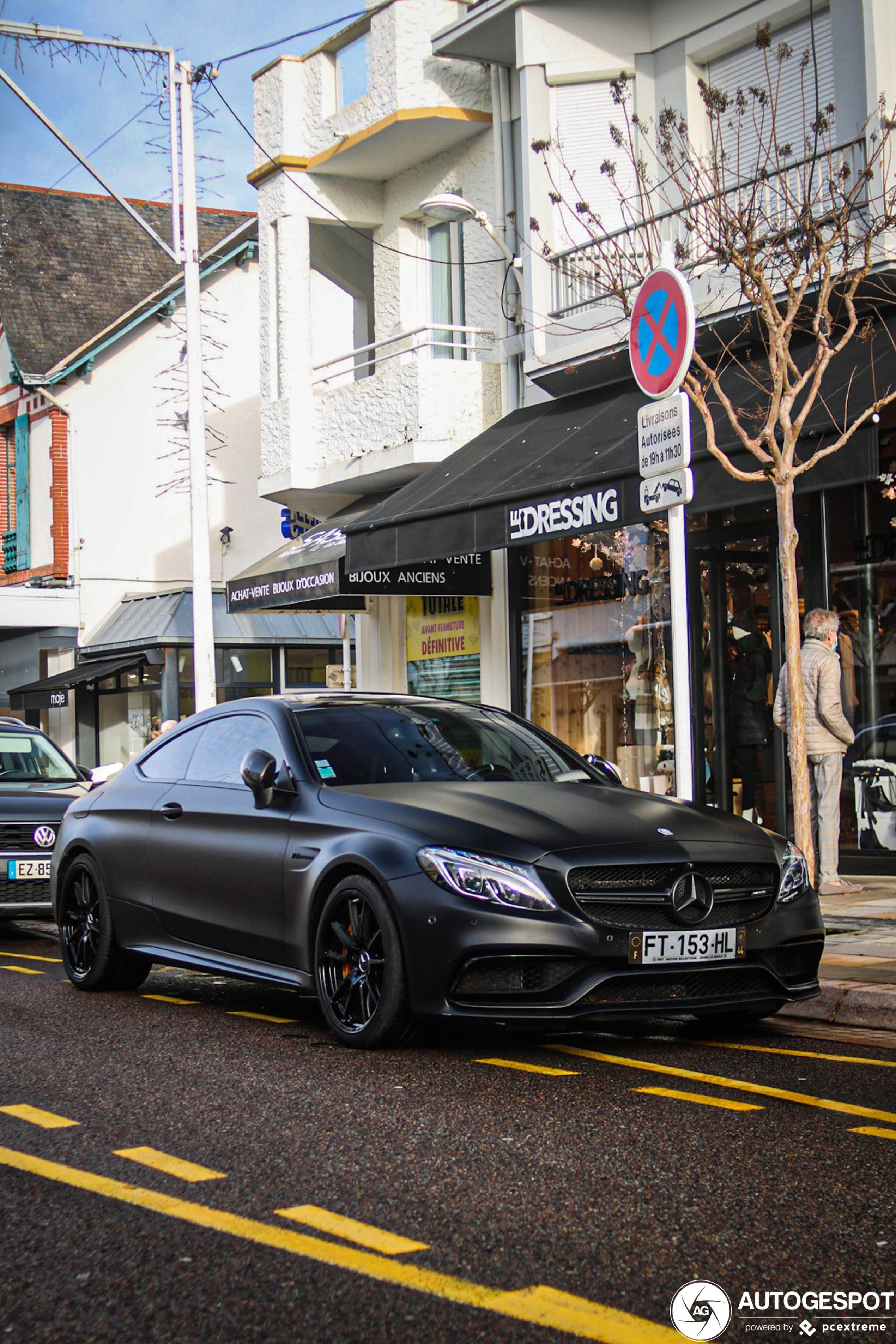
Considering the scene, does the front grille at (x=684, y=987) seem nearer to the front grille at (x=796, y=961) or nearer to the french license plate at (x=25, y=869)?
the front grille at (x=796, y=961)

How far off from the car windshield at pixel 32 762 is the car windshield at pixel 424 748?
7.00 m

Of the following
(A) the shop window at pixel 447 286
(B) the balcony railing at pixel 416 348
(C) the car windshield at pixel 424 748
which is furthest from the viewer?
(A) the shop window at pixel 447 286

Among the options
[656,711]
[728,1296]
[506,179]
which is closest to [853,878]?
[656,711]

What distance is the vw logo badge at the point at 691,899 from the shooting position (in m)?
6.15

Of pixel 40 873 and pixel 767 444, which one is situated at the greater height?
pixel 767 444

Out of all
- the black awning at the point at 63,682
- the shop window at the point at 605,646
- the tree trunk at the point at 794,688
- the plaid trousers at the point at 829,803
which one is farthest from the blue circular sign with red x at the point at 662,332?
the black awning at the point at 63,682

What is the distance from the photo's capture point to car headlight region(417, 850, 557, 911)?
234 inches

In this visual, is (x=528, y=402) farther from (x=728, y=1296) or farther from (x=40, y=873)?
(x=728, y=1296)

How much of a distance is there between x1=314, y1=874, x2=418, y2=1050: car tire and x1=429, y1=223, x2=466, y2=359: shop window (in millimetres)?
12005

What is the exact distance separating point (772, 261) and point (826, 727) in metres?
3.48

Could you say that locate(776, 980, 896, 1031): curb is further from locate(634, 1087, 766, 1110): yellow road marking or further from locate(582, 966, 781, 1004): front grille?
locate(634, 1087, 766, 1110): yellow road marking

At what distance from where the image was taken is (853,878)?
12602mm

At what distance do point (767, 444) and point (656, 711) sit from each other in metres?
5.27

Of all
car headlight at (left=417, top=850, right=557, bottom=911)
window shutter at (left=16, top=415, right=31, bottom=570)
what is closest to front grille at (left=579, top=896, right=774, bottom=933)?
car headlight at (left=417, top=850, right=557, bottom=911)
